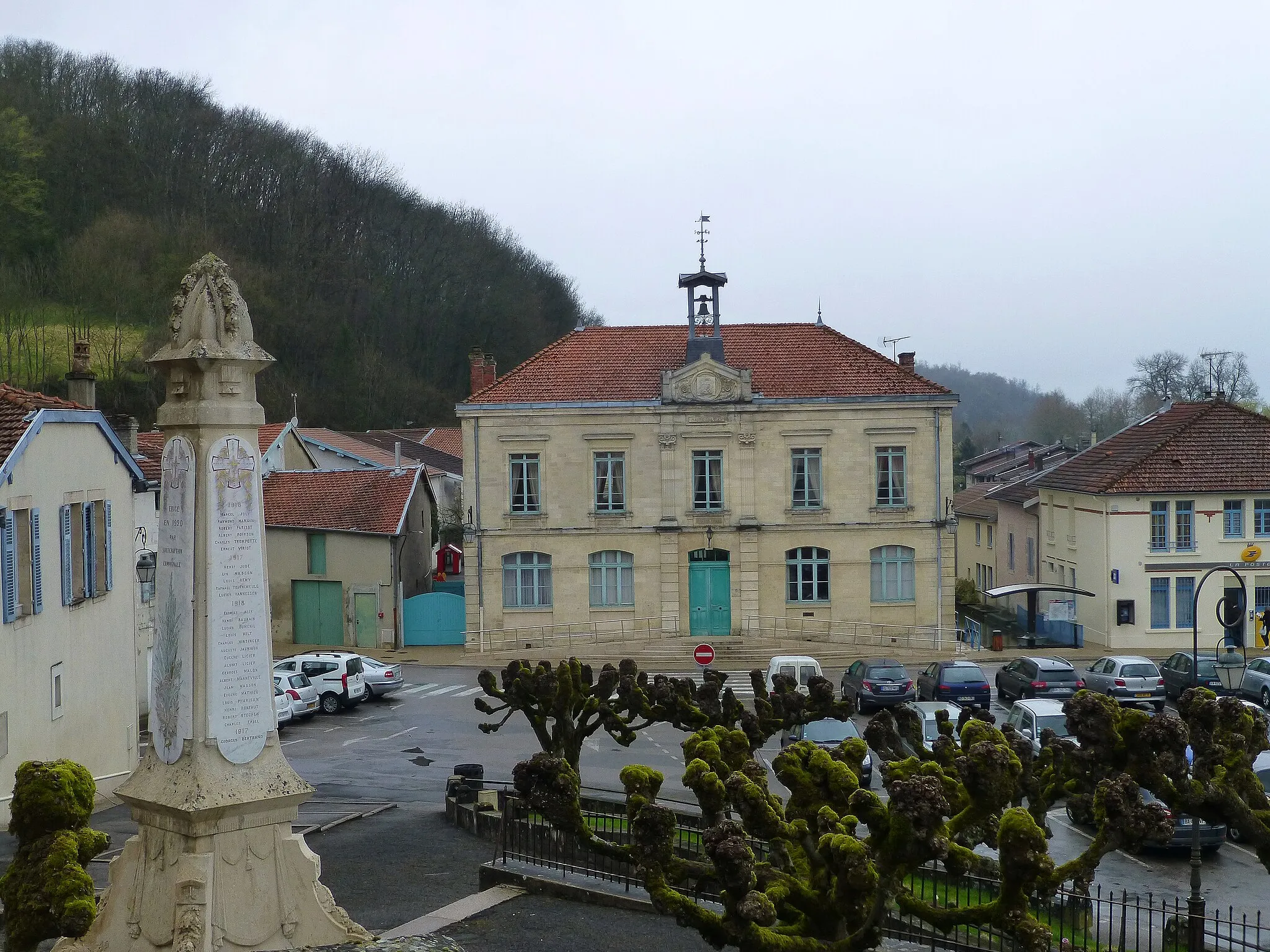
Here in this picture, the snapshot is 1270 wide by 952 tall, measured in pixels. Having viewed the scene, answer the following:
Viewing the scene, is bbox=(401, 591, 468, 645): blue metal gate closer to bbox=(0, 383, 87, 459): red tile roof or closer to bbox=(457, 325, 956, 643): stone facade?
bbox=(457, 325, 956, 643): stone facade

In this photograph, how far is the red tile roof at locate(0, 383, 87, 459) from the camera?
19.2m

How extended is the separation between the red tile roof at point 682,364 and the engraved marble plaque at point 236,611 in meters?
29.8

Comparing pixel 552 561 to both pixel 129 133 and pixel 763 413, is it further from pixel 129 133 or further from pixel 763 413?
pixel 129 133

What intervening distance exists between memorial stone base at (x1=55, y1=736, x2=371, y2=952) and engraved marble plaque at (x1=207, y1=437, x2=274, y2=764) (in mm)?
211

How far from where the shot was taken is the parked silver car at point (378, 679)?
107 feet

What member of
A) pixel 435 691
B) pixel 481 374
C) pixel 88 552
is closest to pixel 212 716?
pixel 88 552

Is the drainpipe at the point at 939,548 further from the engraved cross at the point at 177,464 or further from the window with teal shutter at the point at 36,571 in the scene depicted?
the engraved cross at the point at 177,464

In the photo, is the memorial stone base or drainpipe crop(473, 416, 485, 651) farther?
drainpipe crop(473, 416, 485, 651)

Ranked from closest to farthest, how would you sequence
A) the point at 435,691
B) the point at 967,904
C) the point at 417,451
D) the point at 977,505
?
the point at 967,904, the point at 435,691, the point at 977,505, the point at 417,451

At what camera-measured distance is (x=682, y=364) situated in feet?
136

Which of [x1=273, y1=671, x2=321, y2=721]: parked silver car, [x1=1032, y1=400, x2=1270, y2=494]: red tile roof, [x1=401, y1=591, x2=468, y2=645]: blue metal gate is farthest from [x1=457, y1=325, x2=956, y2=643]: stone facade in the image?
[x1=273, y1=671, x2=321, y2=721]: parked silver car

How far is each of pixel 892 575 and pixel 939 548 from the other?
5.42 ft

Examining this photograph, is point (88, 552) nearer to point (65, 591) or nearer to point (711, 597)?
point (65, 591)

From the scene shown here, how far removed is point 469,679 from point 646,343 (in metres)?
12.7
